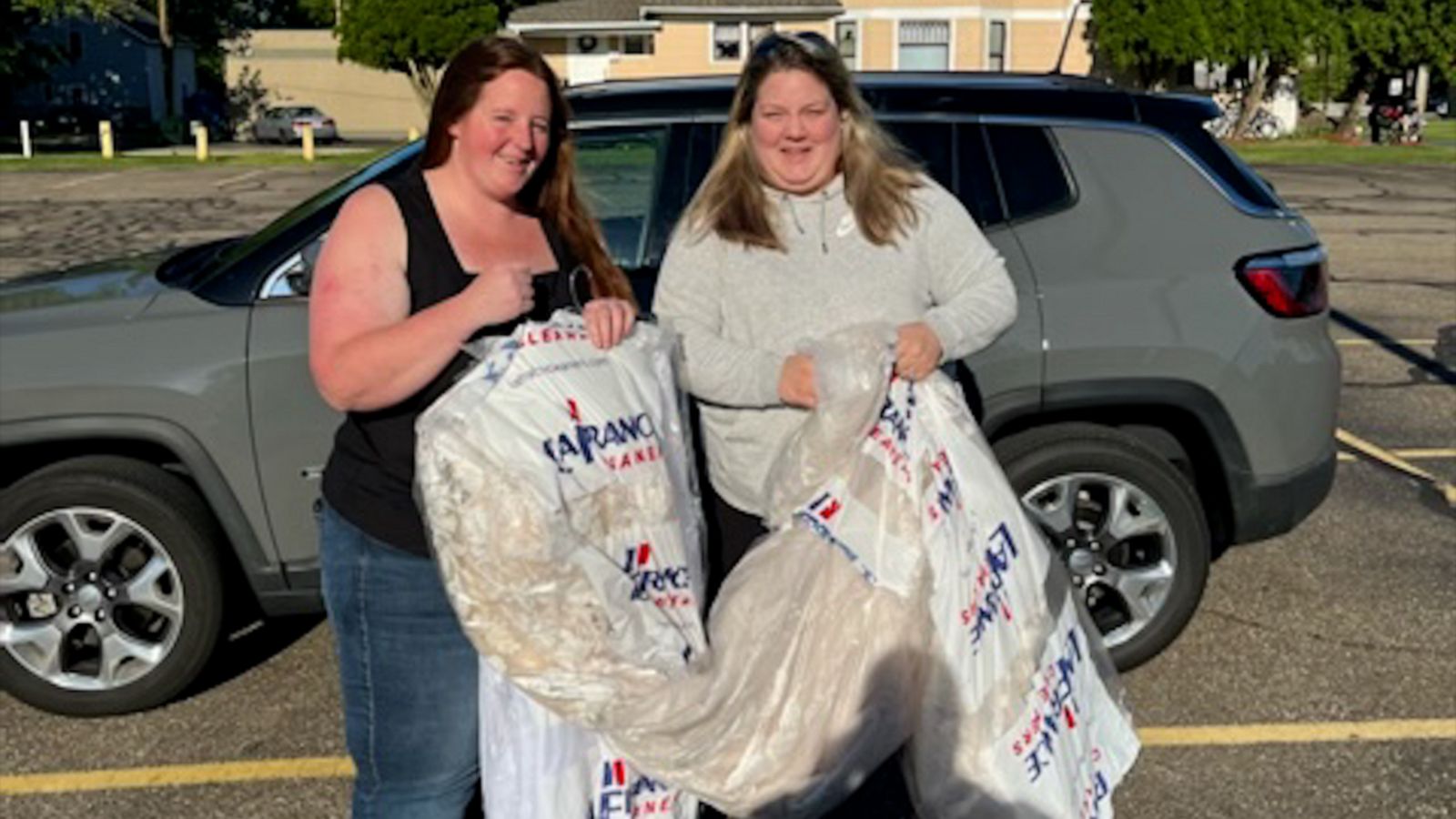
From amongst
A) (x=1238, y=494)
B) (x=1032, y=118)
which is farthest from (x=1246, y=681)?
(x=1032, y=118)

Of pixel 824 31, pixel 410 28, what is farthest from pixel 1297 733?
pixel 410 28

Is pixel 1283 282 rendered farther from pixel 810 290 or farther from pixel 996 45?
pixel 996 45

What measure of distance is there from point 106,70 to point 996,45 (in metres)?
36.8

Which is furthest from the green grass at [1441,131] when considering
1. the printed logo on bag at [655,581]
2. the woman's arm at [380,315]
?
the woman's arm at [380,315]

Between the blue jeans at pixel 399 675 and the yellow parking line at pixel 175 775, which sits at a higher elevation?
the blue jeans at pixel 399 675

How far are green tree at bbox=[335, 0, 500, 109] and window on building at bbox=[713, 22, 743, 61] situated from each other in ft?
20.0

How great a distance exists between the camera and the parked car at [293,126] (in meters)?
46.8

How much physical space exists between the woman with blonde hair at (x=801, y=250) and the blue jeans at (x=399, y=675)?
61 centimetres

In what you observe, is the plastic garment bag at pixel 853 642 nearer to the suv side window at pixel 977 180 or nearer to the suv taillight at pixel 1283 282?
the suv side window at pixel 977 180

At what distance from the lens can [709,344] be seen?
8.18ft

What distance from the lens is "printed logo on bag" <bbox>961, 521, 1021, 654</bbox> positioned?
8.14 feet

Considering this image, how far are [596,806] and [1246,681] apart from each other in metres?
2.56

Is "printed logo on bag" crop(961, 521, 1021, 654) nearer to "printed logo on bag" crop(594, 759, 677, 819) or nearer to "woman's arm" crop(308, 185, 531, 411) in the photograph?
"printed logo on bag" crop(594, 759, 677, 819)

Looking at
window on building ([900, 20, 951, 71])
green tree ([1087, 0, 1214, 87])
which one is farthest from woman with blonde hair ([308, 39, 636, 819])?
window on building ([900, 20, 951, 71])
